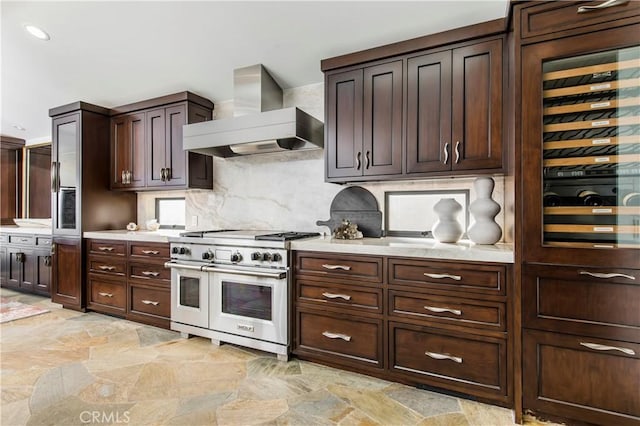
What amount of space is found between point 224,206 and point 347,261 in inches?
78.0

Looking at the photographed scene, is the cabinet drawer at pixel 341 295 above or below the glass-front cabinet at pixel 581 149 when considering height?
below

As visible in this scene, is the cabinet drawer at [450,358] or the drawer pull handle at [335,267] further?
the drawer pull handle at [335,267]

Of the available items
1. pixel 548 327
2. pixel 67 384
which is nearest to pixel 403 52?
pixel 548 327

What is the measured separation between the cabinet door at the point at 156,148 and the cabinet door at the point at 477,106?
304cm

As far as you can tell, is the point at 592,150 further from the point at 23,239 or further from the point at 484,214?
the point at 23,239

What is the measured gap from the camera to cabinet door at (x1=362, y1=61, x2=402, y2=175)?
8.13 ft

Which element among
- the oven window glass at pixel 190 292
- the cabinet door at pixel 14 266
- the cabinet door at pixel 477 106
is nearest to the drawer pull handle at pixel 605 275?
the cabinet door at pixel 477 106

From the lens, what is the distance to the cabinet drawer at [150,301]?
3189 millimetres

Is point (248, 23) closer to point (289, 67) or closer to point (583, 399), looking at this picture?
point (289, 67)

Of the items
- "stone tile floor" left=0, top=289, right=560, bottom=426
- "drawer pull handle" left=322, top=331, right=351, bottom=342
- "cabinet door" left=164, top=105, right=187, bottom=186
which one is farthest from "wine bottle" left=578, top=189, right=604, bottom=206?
"cabinet door" left=164, top=105, right=187, bottom=186

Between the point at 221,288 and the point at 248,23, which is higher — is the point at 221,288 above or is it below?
below

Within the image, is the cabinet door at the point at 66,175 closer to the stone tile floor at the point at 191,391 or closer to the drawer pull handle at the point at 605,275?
the stone tile floor at the point at 191,391

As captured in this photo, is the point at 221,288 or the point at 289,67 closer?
the point at 221,288

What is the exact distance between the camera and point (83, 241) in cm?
376
